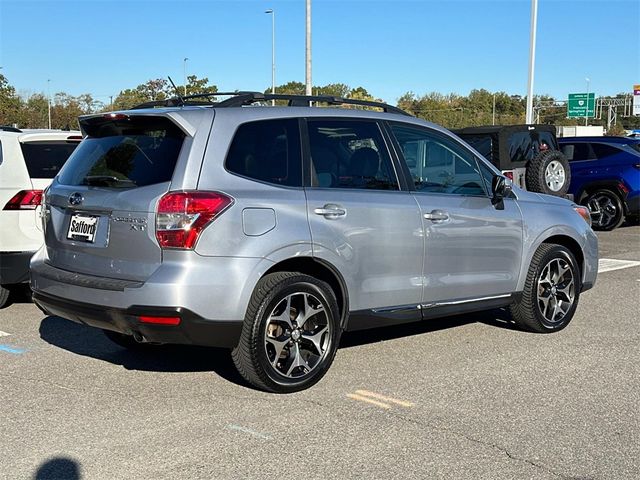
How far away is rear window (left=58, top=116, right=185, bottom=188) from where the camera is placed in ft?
14.8

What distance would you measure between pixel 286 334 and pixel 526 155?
8.52m

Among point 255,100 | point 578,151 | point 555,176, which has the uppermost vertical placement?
point 255,100

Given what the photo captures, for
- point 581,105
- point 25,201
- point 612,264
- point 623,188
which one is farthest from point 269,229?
point 581,105

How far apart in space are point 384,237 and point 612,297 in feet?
13.6

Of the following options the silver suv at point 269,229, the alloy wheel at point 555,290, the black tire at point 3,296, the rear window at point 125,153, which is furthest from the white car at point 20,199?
the alloy wheel at point 555,290

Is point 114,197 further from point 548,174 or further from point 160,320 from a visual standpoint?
point 548,174

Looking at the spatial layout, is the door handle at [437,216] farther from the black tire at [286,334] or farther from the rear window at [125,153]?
the rear window at [125,153]

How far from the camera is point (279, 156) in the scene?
15.9 feet

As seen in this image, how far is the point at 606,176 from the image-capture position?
1479 cm

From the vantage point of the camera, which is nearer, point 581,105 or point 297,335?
point 297,335

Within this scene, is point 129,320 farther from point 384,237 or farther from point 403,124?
point 403,124

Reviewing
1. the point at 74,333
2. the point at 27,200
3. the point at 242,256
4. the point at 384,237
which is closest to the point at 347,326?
the point at 384,237

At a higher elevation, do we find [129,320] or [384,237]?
[384,237]

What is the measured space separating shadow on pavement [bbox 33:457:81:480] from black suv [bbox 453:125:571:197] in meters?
9.03
